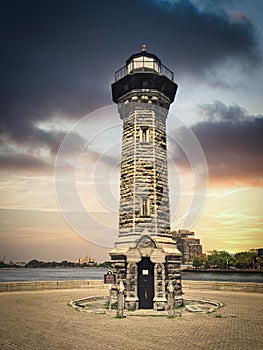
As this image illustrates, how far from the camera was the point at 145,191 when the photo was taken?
1609 centimetres

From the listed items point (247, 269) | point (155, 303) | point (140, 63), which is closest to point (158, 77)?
point (140, 63)

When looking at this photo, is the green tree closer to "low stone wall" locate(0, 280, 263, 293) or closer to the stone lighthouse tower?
"low stone wall" locate(0, 280, 263, 293)

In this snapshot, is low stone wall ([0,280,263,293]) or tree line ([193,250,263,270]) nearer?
low stone wall ([0,280,263,293])

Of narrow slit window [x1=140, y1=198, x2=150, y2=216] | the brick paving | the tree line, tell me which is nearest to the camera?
the brick paving

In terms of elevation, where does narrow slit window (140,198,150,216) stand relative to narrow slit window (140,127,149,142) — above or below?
below

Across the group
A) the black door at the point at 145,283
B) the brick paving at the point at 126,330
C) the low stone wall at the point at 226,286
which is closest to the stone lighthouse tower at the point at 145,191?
the black door at the point at 145,283

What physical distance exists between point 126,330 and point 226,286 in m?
16.3

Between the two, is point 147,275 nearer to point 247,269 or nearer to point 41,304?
point 41,304

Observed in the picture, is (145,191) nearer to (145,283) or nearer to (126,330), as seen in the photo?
(145,283)

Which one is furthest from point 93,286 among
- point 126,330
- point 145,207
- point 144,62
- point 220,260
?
point 220,260

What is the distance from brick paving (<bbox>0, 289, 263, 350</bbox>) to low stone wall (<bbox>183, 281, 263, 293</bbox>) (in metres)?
8.50

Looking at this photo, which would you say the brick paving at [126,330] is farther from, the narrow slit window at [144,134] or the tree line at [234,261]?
the tree line at [234,261]

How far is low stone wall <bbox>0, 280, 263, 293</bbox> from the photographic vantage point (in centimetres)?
2270

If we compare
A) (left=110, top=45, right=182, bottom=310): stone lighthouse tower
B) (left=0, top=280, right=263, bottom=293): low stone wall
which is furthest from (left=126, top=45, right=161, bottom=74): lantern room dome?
(left=0, top=280, right=263, bottom=293): low stone wall
